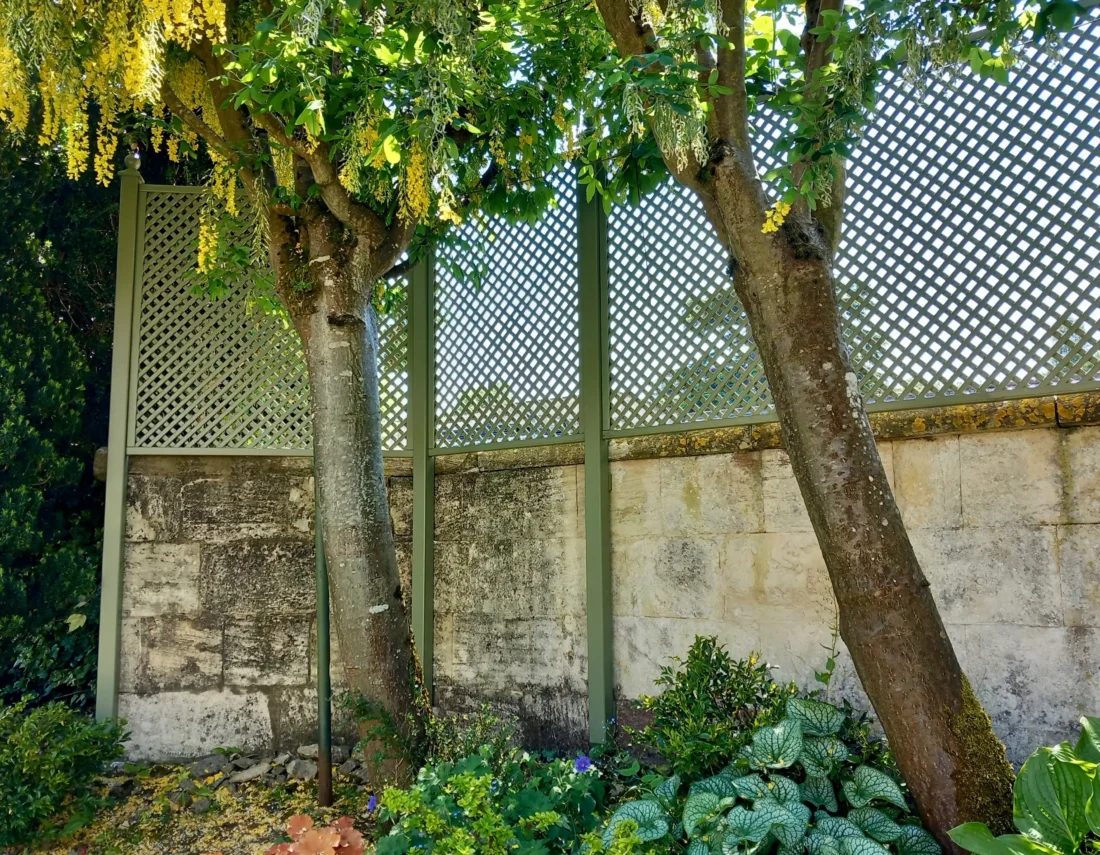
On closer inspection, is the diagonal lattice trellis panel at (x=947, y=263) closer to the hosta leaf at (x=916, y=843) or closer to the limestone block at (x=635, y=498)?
the limestone block at (x=635, y=498)

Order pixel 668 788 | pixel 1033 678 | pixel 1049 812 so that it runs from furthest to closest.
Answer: pixel 1033 678
pixel 668 788
pixel 1049 812

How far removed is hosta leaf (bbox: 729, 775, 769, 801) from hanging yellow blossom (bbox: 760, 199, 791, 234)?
5.36 ft

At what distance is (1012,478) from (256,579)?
3.87 metres

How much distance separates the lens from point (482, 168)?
3834 millimetres

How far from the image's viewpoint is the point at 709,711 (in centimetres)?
278

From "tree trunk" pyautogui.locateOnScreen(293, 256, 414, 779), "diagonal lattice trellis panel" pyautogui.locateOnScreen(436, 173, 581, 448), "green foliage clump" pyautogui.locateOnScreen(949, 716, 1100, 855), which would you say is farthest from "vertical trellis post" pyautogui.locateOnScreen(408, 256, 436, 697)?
"green foliage clump" pyautogui.locateOnScreen(949, 716, 1100, 855)

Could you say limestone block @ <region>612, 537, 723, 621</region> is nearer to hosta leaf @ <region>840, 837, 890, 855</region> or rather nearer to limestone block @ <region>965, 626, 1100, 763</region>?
limestone block @ <region>965, 626, 1100, 763</region>

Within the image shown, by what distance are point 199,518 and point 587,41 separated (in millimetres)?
3353

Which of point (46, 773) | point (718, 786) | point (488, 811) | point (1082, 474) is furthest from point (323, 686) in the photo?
point (1082, 474)

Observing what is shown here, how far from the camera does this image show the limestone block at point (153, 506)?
4426 mm

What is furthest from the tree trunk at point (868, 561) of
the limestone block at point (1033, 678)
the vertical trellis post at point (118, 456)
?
the vertical trellis post at point (118, 456)

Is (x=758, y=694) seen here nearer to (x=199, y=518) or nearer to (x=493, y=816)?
(x=493, y=816)

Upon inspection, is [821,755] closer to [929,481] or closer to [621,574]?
[929,481]

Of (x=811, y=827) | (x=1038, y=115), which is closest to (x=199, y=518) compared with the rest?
(x=811, y=827)
